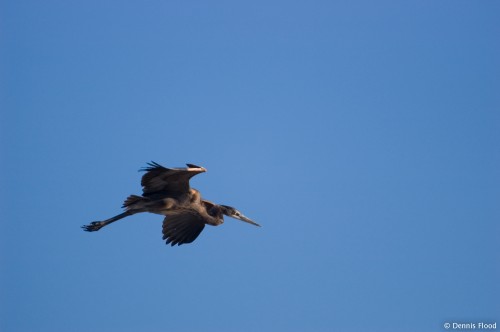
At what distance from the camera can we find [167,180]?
67.9 ft

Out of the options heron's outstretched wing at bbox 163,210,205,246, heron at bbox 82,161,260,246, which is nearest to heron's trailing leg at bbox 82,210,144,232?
heron at bbox 82,161,260,246

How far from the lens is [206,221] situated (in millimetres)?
22391

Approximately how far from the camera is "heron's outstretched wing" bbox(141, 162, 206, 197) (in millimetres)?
19828

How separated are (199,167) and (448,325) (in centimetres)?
641

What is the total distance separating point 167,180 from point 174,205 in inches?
29.6

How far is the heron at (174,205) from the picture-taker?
66.9ft

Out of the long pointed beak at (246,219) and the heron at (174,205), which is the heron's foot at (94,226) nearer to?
the heron at (174,205)

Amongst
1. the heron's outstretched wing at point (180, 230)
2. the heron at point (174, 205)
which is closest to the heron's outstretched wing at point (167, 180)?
the heron at point (174, 205)

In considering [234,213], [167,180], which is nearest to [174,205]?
[167,180]

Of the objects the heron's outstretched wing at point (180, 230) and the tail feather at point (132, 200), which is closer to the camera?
the tail feather at point (132, 200)

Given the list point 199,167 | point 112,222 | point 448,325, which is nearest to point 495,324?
point 448,325

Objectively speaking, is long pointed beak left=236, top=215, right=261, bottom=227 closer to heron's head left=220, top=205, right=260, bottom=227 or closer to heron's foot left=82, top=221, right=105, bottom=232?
heron's head left=220, top=205, right=260, bottom=227

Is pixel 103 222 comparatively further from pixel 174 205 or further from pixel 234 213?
pixel 234 213

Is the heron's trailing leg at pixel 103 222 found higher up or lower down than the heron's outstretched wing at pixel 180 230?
lower down
